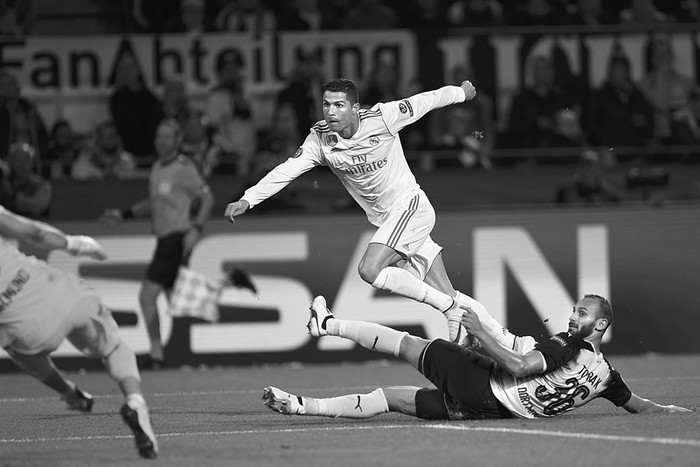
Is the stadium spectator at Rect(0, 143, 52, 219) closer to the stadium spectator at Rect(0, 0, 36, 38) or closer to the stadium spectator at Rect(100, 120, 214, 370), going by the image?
the stadium spectator at Rect(100, 120, 214, 370)

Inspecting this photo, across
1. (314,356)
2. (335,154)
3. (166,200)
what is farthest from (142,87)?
(335,154)

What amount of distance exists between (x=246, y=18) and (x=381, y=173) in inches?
335

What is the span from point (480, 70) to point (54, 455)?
11.5 metres

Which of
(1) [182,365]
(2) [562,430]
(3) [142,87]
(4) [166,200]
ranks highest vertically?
(3) [142,87]

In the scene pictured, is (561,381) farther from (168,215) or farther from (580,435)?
(168,215)

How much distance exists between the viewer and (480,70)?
17.8 m

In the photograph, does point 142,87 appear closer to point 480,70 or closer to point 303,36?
point 303,36

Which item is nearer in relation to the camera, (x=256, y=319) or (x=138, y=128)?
(x=256, y=319)

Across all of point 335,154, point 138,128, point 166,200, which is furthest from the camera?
point 138,128

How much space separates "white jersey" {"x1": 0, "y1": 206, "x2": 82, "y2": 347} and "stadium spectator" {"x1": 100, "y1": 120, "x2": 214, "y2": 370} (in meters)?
7.04

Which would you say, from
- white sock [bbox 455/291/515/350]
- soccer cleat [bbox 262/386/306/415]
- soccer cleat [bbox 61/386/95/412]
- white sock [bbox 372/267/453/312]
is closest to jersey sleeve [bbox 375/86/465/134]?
white sock [bbox 372/267/453/312]

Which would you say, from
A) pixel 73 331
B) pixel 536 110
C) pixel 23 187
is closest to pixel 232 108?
pixel 23 187

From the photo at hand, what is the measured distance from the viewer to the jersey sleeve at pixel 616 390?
841 centimetres

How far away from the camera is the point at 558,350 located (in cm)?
820
